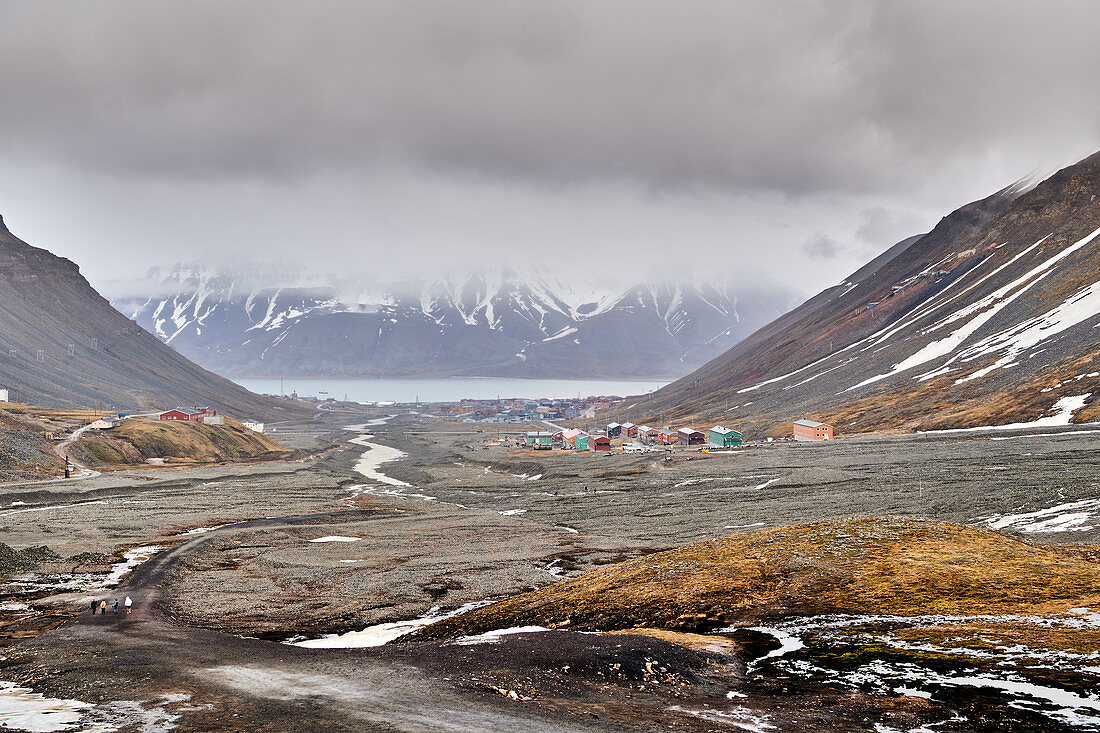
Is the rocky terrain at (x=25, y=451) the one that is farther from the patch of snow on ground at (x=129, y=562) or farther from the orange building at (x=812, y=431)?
the orange building at (x=812, y=431)

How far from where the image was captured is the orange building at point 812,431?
418 ft

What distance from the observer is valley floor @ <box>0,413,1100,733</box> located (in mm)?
19031

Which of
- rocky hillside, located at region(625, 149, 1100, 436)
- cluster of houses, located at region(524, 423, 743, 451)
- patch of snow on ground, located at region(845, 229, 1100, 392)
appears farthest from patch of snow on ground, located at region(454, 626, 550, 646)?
patch of snow on ground, located at region(845, 229, 1100, 392)

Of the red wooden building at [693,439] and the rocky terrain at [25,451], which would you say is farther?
the red wooden building at [693,439]

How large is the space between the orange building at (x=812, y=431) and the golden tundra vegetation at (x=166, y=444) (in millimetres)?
105648

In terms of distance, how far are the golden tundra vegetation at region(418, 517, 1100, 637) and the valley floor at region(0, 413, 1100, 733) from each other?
230 cm

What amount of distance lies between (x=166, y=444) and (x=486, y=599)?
373 ft

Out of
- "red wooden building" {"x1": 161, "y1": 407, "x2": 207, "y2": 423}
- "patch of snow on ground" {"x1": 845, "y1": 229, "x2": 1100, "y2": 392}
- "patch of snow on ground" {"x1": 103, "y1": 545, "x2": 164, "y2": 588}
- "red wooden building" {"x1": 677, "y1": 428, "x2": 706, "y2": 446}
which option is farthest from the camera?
"patch of snow on ground" {"x1": 845, "y1": 229, "x2": 1100, "y2": 392}

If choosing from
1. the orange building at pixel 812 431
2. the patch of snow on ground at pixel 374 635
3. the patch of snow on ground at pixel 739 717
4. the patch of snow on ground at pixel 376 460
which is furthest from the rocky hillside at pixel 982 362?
the patch of snow on ground at pixel 739 717

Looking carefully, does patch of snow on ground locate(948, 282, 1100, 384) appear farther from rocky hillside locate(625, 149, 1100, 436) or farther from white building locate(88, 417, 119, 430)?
white building locate(88, 417, 119, 430)

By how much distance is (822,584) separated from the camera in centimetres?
3020

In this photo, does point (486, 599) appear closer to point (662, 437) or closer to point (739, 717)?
point (739, 717)

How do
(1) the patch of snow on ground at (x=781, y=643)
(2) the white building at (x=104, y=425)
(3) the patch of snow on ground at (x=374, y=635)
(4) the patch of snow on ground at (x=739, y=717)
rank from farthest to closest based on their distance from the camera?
1. (2) the white building at (x=104, y=425)
2. (3) the patch of snow on ground at (x=374, y=635)
3. (1) the patch of snow on ground at (x=781, y=643)
4. (4) the patch of snow on ground at (x=739, y=717)

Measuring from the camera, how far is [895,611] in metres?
26.3
